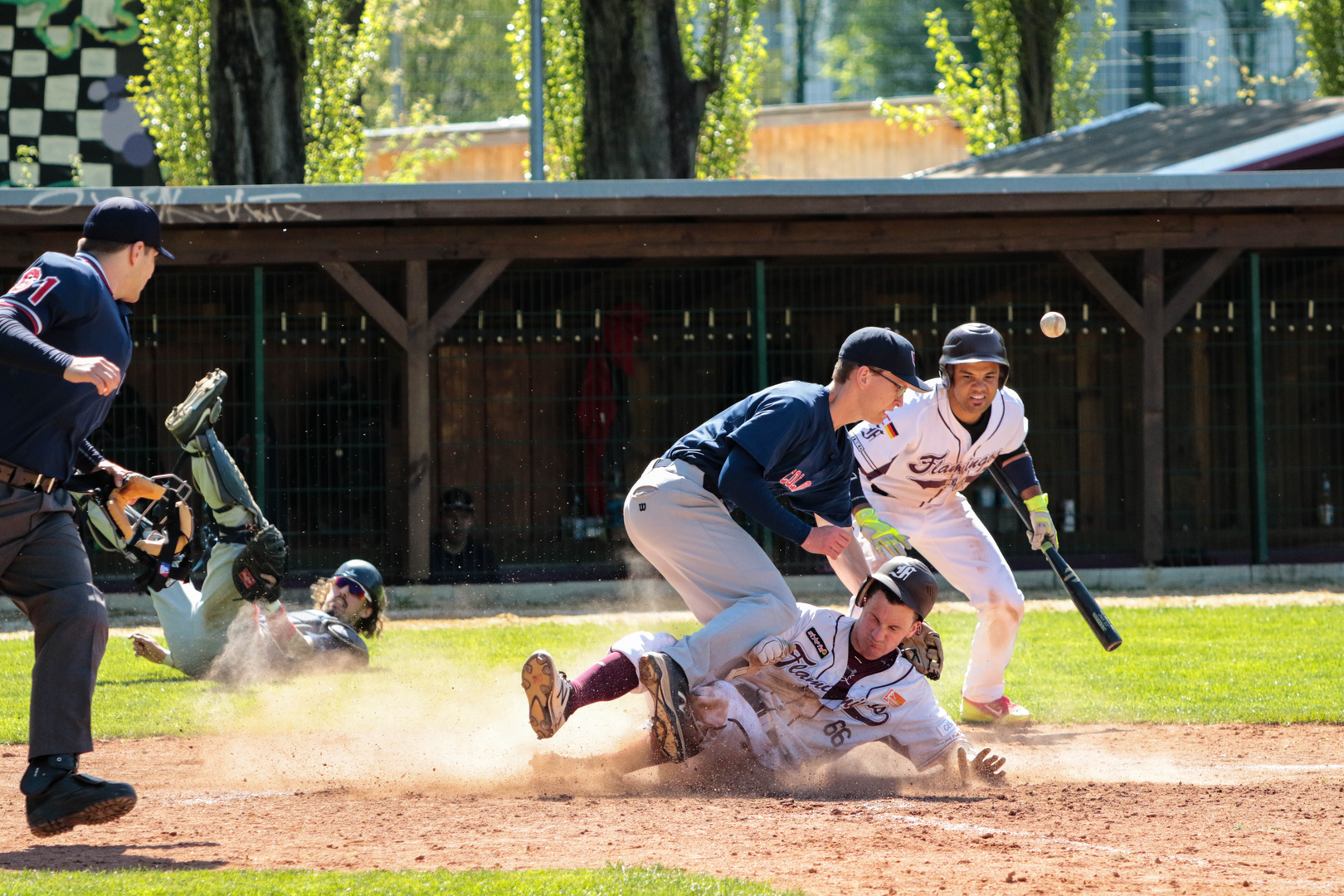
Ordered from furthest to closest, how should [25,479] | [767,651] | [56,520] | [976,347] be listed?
[976,347] < [767,651] < [56,520] < [25,479]

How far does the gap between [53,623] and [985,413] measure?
13.7 ft

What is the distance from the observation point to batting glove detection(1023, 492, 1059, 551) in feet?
21.6

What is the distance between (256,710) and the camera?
280 inches

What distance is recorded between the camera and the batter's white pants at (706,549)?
5125mm

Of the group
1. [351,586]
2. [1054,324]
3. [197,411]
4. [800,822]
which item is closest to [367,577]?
[351,586]

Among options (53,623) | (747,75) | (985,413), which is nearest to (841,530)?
(985,413)

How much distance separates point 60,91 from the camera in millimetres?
21172

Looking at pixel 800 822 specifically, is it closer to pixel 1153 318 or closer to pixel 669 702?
pixel 669 702

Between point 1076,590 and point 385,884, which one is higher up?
point 1076,590

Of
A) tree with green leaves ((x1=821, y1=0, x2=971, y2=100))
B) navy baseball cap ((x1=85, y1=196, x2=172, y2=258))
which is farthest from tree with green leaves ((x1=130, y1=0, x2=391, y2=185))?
tree with green leaves ((x1=821, y1=0, x2=971, y2=100))

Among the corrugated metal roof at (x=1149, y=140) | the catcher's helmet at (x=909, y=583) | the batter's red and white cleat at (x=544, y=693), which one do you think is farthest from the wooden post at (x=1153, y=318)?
the batter's red and white cleat at (x=544, y=693)

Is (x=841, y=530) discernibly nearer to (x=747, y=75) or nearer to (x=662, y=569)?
(x=662, y=569)

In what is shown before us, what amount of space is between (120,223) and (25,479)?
0.83 metres

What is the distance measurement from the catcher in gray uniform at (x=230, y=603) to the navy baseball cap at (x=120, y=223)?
115 inches
